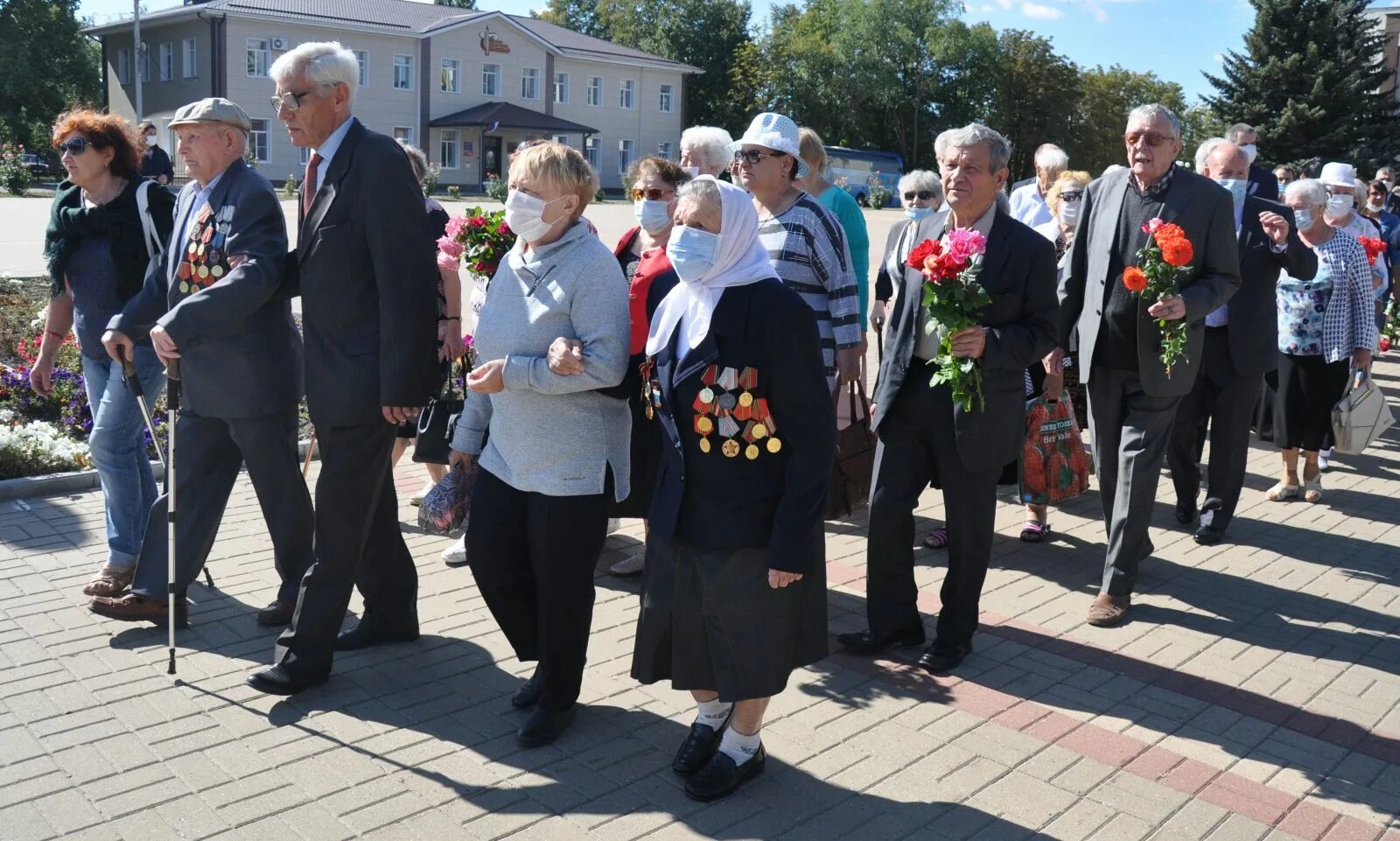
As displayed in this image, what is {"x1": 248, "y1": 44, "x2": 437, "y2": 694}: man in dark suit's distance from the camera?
445 cm

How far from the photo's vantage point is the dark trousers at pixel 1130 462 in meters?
5.79

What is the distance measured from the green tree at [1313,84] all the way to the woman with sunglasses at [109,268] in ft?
145

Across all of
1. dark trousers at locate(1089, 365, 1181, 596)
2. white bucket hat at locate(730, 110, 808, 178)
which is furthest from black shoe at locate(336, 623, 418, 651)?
dark trousers at locate(1089, 365, 1181, 596)

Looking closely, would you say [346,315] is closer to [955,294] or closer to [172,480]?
[172,480]

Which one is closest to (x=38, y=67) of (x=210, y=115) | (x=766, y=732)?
(x=210, y=115)

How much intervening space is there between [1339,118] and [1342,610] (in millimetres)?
42931

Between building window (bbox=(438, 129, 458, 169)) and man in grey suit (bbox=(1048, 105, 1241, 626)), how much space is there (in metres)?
54.7

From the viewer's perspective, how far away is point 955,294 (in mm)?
4734

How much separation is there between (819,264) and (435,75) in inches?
2196

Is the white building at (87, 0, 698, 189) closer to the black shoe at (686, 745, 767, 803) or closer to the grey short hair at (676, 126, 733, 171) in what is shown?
the grey short hair at (676, 126, 733, 171)

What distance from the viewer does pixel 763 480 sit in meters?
3.78

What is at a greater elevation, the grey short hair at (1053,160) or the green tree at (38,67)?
the green tree at (38,67)

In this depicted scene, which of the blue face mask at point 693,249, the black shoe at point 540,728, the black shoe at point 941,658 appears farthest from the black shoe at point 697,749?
the blue face mask at point 693,249

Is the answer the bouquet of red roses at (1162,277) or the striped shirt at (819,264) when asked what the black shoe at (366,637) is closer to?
the striped shirt at (819,264)
